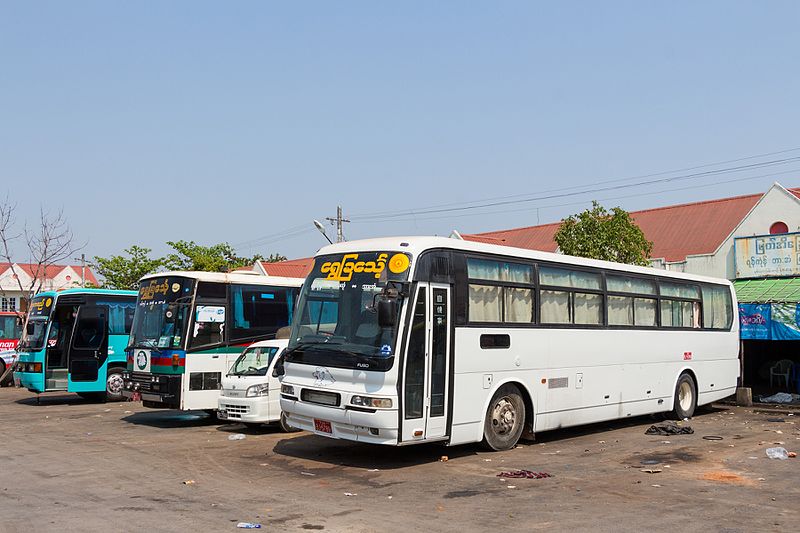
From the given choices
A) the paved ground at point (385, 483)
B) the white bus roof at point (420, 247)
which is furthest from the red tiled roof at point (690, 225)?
the white bus roof at point (420, 247)

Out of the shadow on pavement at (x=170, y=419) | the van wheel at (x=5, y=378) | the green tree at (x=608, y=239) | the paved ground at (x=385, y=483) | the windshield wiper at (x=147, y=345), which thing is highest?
the green tree at (x=608, y=239)

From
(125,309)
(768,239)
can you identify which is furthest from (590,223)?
(125,309)

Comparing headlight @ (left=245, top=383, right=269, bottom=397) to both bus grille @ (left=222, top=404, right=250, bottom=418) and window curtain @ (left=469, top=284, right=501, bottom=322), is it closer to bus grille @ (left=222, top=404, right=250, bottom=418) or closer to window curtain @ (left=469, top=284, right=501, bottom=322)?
bus grille @ (left=222, top=404, right=250, bottom=418)

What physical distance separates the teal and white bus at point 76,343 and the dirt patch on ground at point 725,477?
53.3 feet

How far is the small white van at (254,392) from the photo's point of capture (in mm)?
13680

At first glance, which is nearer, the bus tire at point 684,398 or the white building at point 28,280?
the bus tire at point 684,398

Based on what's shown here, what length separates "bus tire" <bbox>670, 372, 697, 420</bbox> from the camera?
16.1 meters

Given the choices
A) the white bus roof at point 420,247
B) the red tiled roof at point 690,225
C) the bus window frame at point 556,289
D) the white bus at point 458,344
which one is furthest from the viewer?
the red tiled roof at point 690,225

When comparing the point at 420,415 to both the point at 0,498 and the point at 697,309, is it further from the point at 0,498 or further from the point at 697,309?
the point at 697,309

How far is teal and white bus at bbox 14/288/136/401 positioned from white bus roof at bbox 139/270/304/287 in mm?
5149

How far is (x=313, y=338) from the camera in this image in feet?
35.5

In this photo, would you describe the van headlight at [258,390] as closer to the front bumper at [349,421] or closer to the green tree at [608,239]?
the front bumper at [349,421]

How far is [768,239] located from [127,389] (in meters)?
19.9

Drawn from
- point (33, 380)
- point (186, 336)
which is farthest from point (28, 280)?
point (186, 336)
